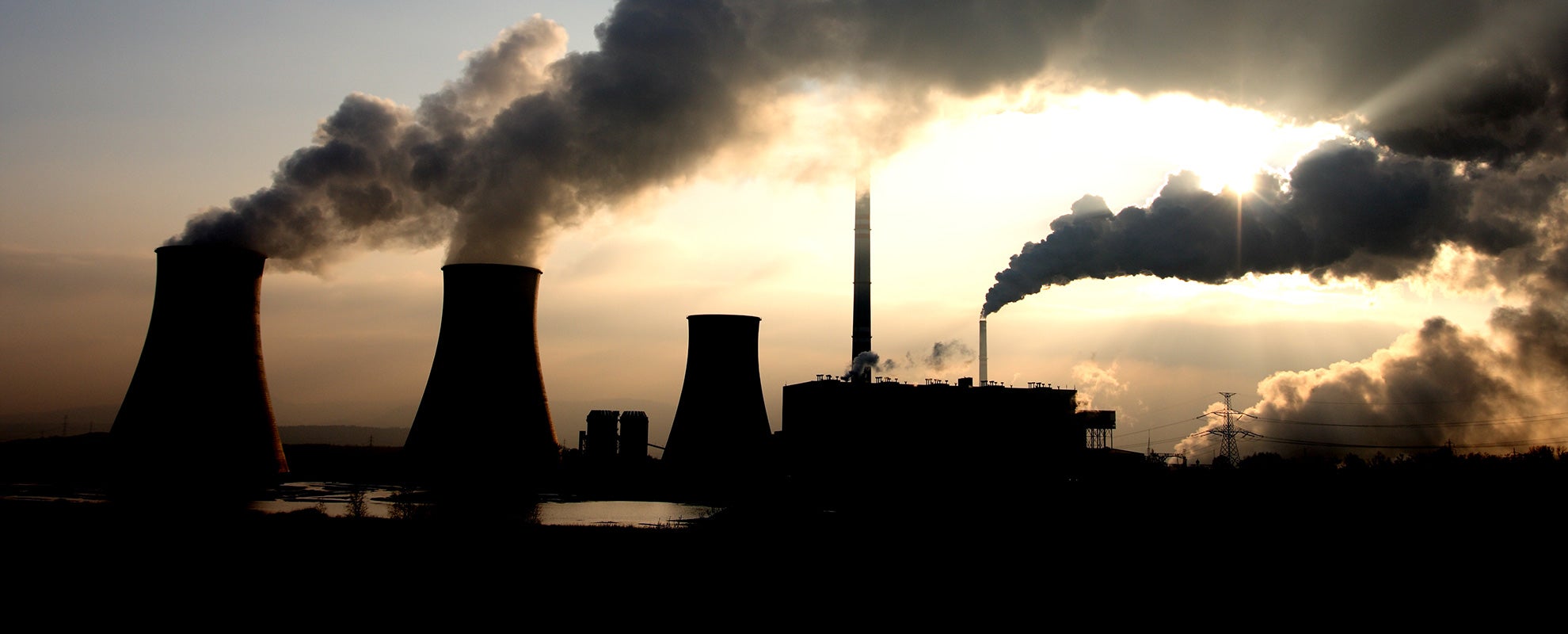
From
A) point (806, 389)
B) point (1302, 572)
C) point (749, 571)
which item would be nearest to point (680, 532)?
point (749, 571)

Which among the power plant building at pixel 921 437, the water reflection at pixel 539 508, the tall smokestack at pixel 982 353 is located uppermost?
the tall smokestack at pixel 982 353

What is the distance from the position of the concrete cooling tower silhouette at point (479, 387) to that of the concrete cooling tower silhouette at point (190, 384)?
4.17 metres

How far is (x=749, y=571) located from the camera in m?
14.0

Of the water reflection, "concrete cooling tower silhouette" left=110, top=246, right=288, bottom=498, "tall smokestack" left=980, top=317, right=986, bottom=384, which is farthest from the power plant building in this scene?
"concrete cooling tower silhouette" left=110, top=246, right=288, bottom=498

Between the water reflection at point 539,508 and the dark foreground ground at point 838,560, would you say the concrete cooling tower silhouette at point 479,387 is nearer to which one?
the water reflection at point 539,508

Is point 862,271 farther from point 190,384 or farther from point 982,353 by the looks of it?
point 190,384

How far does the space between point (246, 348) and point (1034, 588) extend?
18805 mm

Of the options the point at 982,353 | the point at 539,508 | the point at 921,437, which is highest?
the point at 982,353

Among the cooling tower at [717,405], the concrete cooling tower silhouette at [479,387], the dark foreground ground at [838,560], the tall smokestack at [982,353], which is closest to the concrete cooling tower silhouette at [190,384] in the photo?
the dark foreground ground at [838,560]

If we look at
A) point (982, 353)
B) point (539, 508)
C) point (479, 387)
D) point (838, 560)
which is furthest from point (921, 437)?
point (838, 560)

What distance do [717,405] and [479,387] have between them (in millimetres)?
6931

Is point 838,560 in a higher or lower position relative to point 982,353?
lower

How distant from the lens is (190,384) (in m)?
21.9

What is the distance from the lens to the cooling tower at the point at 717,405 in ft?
91.7
